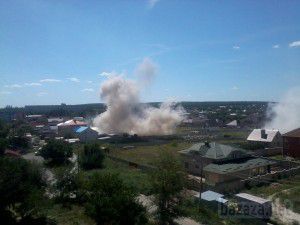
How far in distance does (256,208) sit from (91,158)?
2145cm

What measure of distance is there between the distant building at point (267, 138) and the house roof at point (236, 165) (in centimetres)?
1419

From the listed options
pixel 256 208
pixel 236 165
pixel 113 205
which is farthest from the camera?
pixel 236 165

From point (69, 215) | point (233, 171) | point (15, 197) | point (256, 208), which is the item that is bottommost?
point (69, 215)

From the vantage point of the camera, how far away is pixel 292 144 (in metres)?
43.2

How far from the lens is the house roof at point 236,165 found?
30.1 meters

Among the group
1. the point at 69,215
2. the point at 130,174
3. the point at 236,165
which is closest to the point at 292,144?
the point at 236,165

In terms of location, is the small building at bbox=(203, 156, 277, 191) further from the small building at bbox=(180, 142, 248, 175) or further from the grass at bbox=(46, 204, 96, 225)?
the grass at bbox=(46, 204, 96, 225)

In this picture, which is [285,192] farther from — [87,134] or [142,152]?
[87,134]

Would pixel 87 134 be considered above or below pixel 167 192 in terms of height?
above

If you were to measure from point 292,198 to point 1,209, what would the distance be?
20086mm

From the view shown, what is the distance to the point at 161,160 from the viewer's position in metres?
22.5

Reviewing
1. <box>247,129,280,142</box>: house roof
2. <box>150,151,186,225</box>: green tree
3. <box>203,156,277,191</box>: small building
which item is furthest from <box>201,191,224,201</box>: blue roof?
<box>247,129,280,142</box>: house roof

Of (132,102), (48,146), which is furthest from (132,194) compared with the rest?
(132,102)

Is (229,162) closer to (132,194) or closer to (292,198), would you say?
(292,198)
